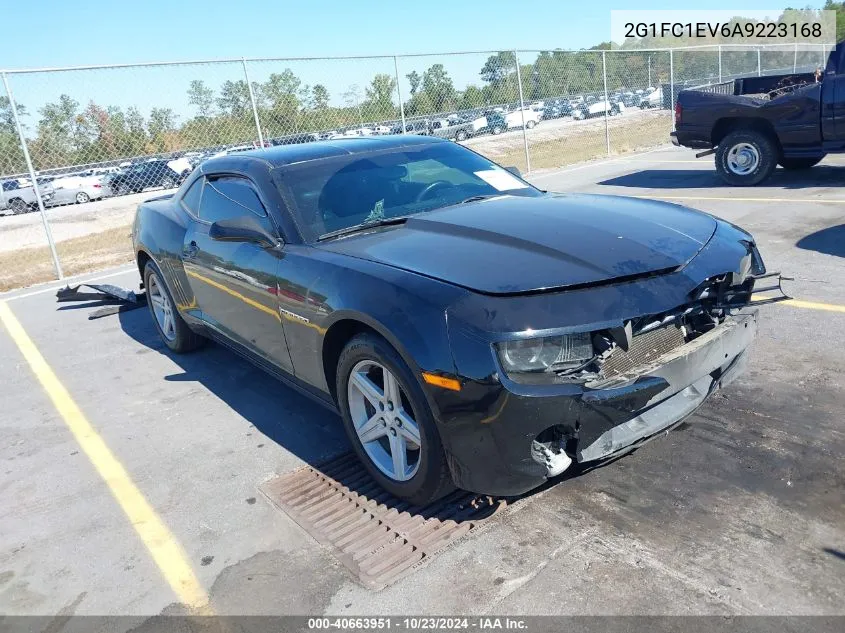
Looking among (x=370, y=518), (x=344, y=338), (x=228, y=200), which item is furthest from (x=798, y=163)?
(x=370, y=518)

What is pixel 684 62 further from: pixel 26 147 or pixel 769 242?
pixel 26 147

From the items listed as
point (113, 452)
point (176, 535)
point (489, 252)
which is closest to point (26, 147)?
point (113, 452)

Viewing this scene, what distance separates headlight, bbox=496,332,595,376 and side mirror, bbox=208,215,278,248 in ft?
5.36

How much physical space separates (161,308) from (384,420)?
3402 millimetres

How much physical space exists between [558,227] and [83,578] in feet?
8.53

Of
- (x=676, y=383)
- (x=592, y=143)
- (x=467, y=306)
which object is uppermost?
(x=467, y=306)

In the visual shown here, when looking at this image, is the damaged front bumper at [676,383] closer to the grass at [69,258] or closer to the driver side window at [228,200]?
the driver side window at [228,200]

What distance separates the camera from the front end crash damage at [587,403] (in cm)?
247

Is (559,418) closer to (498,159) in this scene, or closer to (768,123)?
(768,123)

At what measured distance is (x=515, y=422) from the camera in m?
2.48

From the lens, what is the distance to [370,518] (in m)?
3.07

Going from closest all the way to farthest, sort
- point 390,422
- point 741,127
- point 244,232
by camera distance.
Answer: point 390,422, point 244,232, point 741,127

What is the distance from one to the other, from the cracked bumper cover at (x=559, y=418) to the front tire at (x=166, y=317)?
3334 millimetres

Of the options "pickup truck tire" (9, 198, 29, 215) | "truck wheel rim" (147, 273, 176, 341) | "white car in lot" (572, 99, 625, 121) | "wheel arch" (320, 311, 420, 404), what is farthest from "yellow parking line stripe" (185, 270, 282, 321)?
"pickup truck tire" (9, 198, 29, 215)
